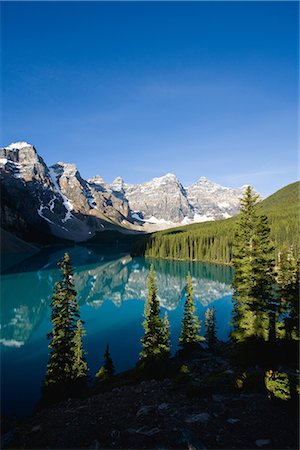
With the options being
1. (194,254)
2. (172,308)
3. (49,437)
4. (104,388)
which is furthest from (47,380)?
(194,254)

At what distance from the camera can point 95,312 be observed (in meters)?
63.5

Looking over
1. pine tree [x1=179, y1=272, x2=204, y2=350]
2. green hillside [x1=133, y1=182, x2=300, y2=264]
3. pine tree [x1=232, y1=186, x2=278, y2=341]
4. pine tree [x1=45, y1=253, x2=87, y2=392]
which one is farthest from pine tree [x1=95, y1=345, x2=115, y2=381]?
green hillside [x1=133, y1=182, x2=300, y2=264]

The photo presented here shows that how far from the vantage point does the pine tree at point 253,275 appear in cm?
2292

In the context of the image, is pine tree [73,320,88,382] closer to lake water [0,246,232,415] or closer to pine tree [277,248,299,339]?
lake water [0,246,232,415]

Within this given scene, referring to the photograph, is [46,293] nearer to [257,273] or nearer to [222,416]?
[257,273]

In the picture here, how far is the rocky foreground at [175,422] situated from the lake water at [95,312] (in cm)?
1446

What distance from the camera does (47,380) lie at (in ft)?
81.6

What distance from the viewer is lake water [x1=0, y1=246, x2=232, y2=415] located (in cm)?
3391

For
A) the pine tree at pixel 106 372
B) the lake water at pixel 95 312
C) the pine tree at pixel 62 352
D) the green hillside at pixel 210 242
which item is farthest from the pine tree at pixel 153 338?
the green hillside at pixel 210 242

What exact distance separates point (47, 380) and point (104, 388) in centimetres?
576

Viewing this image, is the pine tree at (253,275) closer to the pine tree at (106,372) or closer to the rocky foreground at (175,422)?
the rocky foreground at (175,422)

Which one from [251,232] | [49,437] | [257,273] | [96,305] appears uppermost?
[251,232]

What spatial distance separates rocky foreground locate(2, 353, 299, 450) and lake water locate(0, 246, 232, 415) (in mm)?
14459

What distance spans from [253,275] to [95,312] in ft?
153
